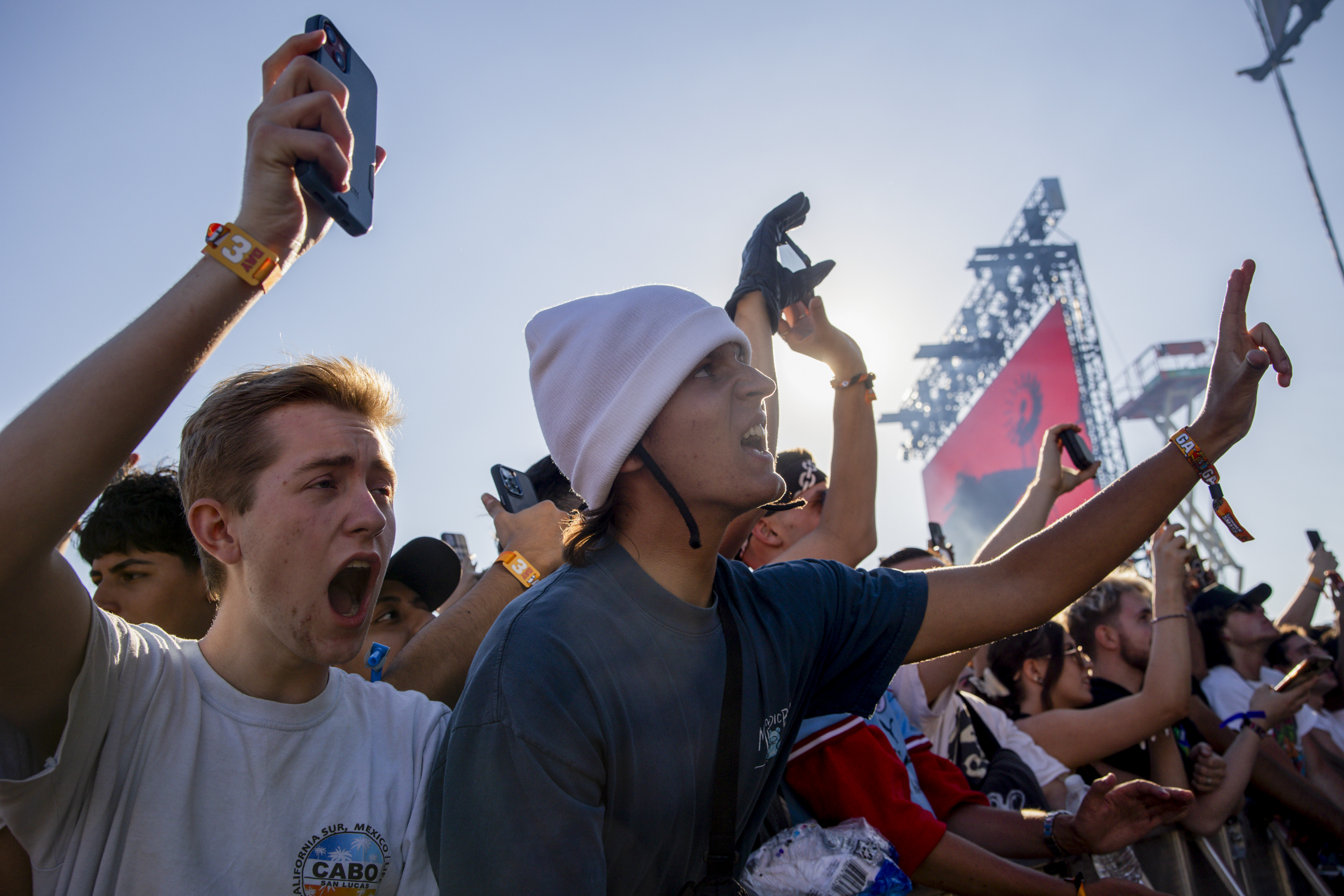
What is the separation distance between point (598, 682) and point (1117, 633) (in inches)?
177

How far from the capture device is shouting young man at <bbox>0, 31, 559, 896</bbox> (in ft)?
3.57

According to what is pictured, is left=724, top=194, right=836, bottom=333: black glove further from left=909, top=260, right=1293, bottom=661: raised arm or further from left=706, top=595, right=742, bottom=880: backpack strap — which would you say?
left=706, top=595, right=742, bottom=880: backpack strap

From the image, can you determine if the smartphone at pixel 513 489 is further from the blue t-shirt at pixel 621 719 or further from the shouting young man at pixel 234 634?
the blue t-shirt at pixel 621 719

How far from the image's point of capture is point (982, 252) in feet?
78.3

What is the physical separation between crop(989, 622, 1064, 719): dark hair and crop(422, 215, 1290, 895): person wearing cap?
273cm

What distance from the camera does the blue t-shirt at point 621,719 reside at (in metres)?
1.31

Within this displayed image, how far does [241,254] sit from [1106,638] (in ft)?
17.1

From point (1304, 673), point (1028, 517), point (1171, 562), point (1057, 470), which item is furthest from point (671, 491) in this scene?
point (1304, 673)

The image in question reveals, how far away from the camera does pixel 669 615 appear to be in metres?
1.69

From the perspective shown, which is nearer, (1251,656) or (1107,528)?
(1107,528)

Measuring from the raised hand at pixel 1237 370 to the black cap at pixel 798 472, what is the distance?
5.48 ft

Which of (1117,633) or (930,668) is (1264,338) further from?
(1117,633)

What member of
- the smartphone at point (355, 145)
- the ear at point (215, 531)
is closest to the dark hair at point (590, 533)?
the ear at point (215, 531)

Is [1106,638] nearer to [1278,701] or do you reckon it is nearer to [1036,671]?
[1036,671]
